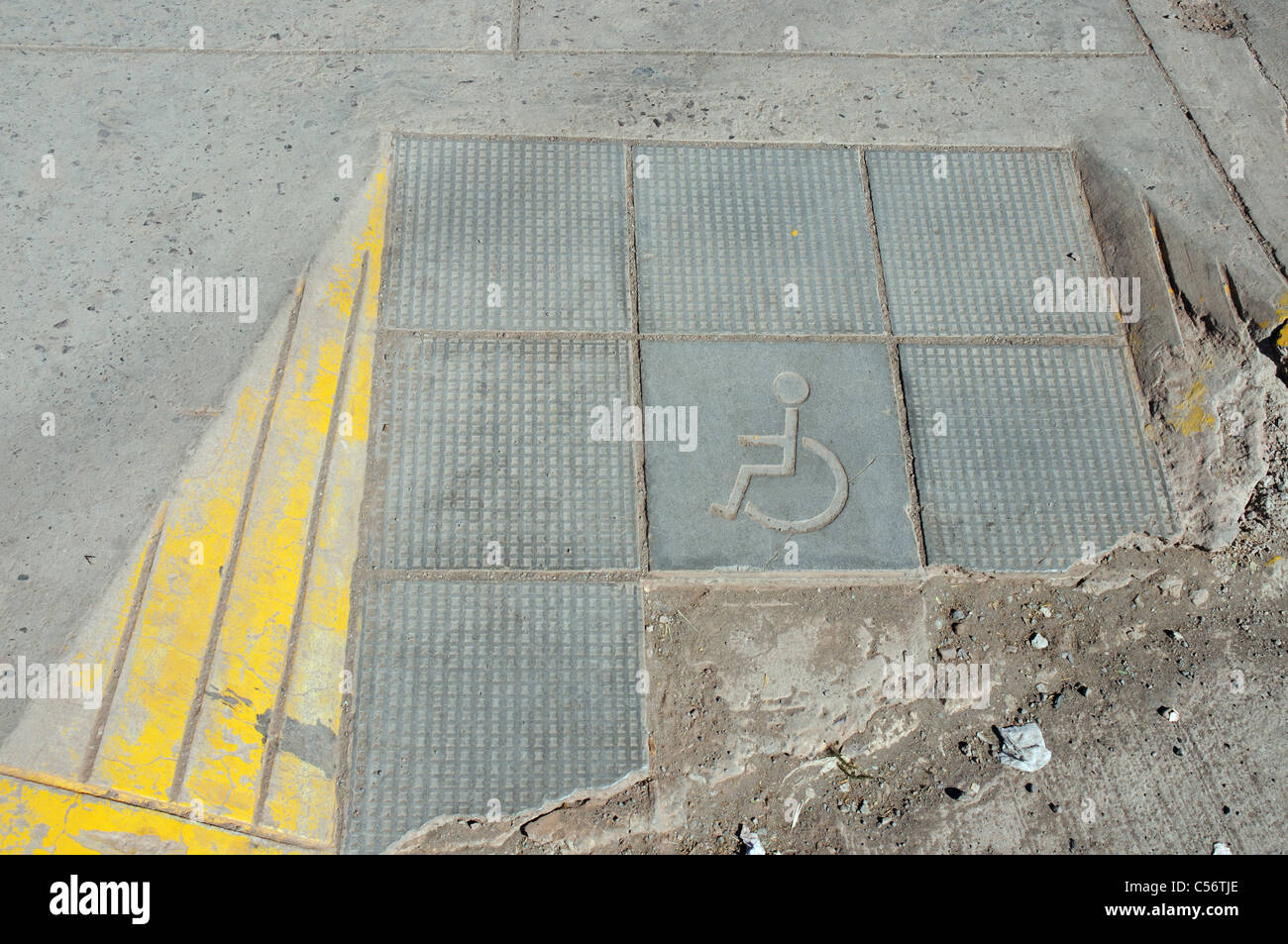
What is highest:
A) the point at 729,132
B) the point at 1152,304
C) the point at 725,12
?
the point at 725,12

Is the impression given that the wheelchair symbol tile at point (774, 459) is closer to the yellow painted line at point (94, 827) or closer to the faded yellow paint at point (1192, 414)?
the faded yellow paint at point (1192, 414)

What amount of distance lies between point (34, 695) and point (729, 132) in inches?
146

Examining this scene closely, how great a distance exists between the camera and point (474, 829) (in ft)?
9.87

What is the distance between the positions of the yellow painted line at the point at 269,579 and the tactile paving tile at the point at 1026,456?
2333mm

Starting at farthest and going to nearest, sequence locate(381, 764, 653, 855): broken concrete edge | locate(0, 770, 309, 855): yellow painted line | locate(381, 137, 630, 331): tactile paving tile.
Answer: locate(381, 137, 630, 331): tactile paving tile, locate(381, 764, 653, 855): broken concrete edge, locate(0, 770, 309, 855): yellow painted line

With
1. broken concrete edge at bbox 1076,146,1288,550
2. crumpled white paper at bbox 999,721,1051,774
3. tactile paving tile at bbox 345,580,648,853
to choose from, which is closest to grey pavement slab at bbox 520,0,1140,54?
broken concrete edge at bbox 1076,146,1288,550

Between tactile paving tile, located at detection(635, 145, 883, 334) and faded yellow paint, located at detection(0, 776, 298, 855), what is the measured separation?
8.11 ft

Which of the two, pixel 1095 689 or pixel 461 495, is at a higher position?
pixel 461 495

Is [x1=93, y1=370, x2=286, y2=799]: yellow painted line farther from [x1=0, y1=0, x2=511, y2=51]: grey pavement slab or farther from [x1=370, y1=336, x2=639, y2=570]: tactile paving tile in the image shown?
[x1=0, y1=0, x2=511, y2=51]: grey pavement slab

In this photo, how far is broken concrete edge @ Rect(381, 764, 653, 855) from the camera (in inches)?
118
